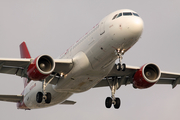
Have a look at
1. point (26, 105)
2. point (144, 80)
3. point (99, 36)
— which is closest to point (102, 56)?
point (99, 36)

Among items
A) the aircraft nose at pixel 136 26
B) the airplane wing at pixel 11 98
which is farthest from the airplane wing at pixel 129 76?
the airplane wing at pixel 11 98

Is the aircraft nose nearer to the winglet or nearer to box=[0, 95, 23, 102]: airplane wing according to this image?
box=[0, 95, 23, 102]: airplane wing

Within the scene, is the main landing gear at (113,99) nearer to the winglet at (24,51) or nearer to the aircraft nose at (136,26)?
the aircraft nose at (136,26)

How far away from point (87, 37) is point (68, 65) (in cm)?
271

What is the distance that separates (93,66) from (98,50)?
148cm

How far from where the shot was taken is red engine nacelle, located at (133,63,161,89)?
109ft

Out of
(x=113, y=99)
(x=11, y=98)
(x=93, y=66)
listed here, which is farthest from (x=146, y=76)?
(x=11, y=98)

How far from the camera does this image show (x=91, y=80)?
1241 inches

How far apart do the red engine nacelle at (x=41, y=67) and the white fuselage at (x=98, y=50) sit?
73.6 inches

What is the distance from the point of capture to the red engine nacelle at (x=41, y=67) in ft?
97.2

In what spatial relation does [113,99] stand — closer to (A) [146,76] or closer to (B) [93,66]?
(A) [146,76]

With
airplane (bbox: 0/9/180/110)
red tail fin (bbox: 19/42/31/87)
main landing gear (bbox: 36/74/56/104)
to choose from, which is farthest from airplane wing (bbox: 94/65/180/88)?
red tail fin (bbox: 19/42/31/87)

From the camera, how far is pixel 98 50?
29.0 metres

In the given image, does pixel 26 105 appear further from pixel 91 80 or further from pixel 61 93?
pixel 91 80
